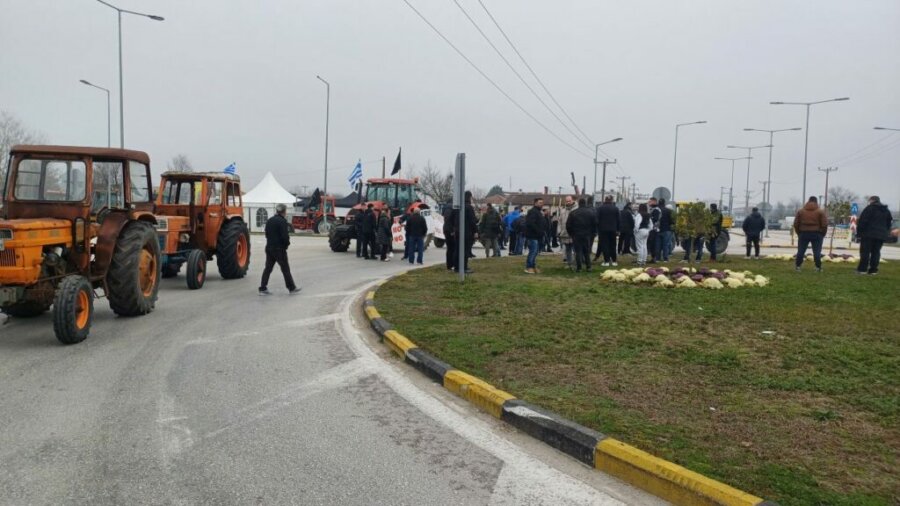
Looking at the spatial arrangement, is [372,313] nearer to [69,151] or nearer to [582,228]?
[69,151]

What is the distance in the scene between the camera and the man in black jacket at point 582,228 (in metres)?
14.5

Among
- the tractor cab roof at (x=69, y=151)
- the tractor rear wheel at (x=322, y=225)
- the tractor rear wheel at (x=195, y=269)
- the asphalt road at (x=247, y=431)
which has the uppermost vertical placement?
the tractor cab roof at (x=69, y=151)

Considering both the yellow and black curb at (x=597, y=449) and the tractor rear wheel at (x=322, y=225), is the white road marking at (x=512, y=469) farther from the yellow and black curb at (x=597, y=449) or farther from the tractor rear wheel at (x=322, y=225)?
the tractor rear wheel at (x=322, y=225)

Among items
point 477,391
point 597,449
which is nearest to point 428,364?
point 477,391

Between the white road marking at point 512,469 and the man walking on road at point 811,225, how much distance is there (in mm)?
11936

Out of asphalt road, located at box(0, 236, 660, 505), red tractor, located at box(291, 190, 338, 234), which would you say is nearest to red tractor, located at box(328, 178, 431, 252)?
asphalt road, located at box(0, 236, 660, 505)

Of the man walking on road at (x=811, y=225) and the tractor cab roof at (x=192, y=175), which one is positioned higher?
the tractor cab roof at (x=192, y=175)

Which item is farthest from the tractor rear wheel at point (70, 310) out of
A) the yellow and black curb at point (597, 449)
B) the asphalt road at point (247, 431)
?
the yellow and black curb at point (597, 449)

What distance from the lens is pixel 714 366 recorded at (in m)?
6.30

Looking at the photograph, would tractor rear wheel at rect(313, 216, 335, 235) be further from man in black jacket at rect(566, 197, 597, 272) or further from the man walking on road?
the man walking on road

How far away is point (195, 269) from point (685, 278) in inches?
372

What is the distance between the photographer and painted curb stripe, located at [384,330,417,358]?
7.26 meters

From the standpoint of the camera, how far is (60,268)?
802 cm

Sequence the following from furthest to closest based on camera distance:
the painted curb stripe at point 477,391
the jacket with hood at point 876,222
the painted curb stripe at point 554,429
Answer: the jacket with hood at point 876,222
the painted curb stripe at point 477,391
the painted curb stripe at point 554,429
